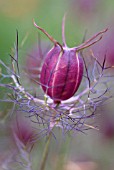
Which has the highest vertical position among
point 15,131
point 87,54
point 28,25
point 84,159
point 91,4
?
point 28,25

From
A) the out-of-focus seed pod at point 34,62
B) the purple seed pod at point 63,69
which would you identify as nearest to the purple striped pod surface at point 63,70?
the purple seed pod at point 63,69

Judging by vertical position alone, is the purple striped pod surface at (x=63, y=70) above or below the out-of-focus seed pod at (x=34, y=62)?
below

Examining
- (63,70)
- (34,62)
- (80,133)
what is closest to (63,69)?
(63,70)

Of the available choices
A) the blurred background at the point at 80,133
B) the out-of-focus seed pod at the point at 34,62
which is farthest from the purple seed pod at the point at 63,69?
the out-of-focus seed pod at the point at 34,62

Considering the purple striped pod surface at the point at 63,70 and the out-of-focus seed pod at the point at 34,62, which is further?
the out-of-focus seed pod at the point at 34,62

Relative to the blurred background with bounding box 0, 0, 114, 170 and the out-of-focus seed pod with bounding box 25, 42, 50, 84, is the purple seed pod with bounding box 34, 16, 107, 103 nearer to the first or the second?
the blurred background with bounding box 0, 0, 114, 170

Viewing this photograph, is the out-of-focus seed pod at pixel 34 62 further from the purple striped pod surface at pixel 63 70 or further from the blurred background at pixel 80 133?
the purple striped pod surface at pixel 63 70

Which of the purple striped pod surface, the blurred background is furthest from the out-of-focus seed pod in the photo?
the purple striped pod surface

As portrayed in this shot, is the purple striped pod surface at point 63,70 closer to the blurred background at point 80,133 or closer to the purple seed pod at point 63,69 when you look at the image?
the purple seed pod at point 63,69

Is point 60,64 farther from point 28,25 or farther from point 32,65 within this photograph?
point 28,25

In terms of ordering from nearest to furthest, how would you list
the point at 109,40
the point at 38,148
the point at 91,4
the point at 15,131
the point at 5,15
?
1. the point at 15,131
2. the point at 38,148
3. the point at 109,40
4. the point at 91,4
5. the point at 5,15

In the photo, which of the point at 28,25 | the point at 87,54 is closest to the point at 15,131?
the point at 87,54
